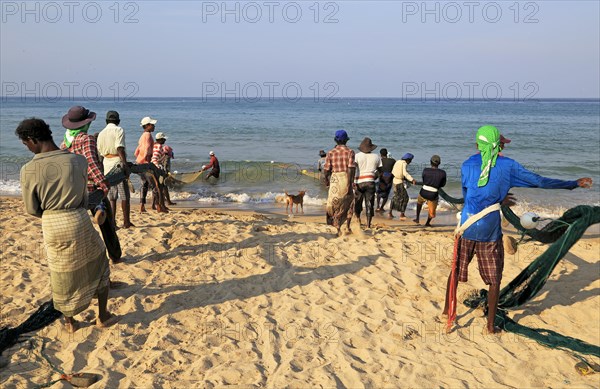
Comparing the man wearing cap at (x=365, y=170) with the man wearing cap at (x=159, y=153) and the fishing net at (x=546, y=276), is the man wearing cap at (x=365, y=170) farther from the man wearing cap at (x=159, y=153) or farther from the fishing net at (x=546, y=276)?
the man wearing cap at (x=159, y=153)

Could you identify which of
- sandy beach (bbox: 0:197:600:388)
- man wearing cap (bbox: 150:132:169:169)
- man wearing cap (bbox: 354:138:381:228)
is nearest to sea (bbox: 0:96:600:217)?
man wearing cap (bbox: 150:132:169:169)

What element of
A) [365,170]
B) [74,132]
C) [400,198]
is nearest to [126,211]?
[74,132]

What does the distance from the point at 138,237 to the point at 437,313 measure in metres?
4.28

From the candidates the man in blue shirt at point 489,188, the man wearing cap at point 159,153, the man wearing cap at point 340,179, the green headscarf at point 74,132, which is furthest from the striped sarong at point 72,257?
the man wearing cap at point 159,153

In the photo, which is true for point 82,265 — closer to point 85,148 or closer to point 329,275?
point 85,148

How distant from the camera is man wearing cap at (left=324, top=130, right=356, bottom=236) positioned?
7.68 metres

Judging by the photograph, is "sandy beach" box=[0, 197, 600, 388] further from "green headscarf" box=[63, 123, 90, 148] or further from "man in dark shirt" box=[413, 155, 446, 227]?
"man in dark shirt" box=[413, 155, 446, 227]

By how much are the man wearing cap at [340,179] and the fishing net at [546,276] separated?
2.91m

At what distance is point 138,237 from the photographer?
728cm

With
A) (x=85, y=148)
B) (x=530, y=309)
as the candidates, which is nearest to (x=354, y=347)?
(x=530, y=309)

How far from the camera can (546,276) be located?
486 cm

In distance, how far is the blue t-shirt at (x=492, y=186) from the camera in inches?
175

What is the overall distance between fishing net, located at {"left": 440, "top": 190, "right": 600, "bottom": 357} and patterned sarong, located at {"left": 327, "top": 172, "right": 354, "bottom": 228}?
9.61 ft

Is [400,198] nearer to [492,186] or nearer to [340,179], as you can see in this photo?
Answer: [340,179]
